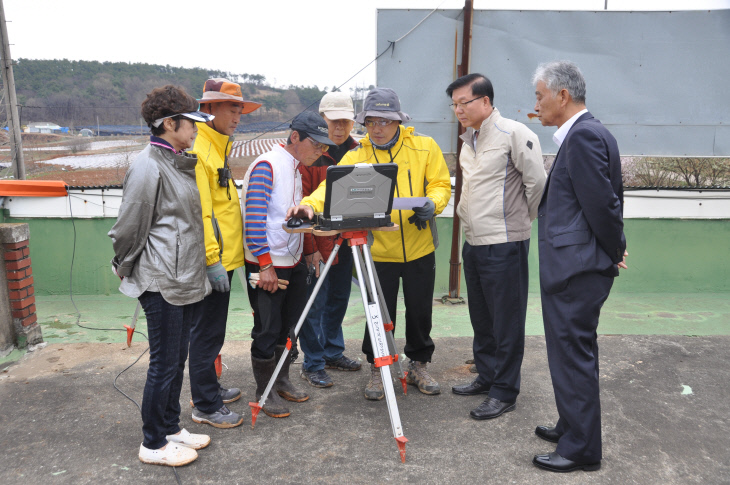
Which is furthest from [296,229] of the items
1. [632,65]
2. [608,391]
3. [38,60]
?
[38,60]

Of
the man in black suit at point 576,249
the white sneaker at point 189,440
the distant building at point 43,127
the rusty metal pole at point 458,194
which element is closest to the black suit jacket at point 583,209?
the man in black suit at point 576,249

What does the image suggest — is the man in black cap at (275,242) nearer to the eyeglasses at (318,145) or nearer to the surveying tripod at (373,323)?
the eyeglasses at (318,145)

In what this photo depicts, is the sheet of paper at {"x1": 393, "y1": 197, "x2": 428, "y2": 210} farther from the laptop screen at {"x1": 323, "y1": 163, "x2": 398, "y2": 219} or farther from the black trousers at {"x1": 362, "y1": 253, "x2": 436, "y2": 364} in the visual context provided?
the black trousers at {"x1": 362, "y1": 253, "x2": 436, "y2": 364}

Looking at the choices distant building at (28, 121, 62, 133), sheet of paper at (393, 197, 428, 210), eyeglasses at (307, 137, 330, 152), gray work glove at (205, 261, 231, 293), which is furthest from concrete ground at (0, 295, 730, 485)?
distant building at (28, 121, 62, 133)

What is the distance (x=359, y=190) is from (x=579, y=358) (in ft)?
4.48

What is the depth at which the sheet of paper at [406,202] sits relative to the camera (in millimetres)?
3162

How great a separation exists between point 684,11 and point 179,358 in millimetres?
5766

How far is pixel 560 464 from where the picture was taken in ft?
9.05

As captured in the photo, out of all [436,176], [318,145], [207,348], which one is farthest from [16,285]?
[436,176]

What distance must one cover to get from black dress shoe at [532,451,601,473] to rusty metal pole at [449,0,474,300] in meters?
2.97

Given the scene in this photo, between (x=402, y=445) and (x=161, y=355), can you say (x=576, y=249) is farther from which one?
(x=161, y=355)

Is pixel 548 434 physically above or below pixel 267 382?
below

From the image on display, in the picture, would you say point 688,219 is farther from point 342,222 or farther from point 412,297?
point 342,222

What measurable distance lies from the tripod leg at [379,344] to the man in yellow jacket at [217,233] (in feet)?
2.50
